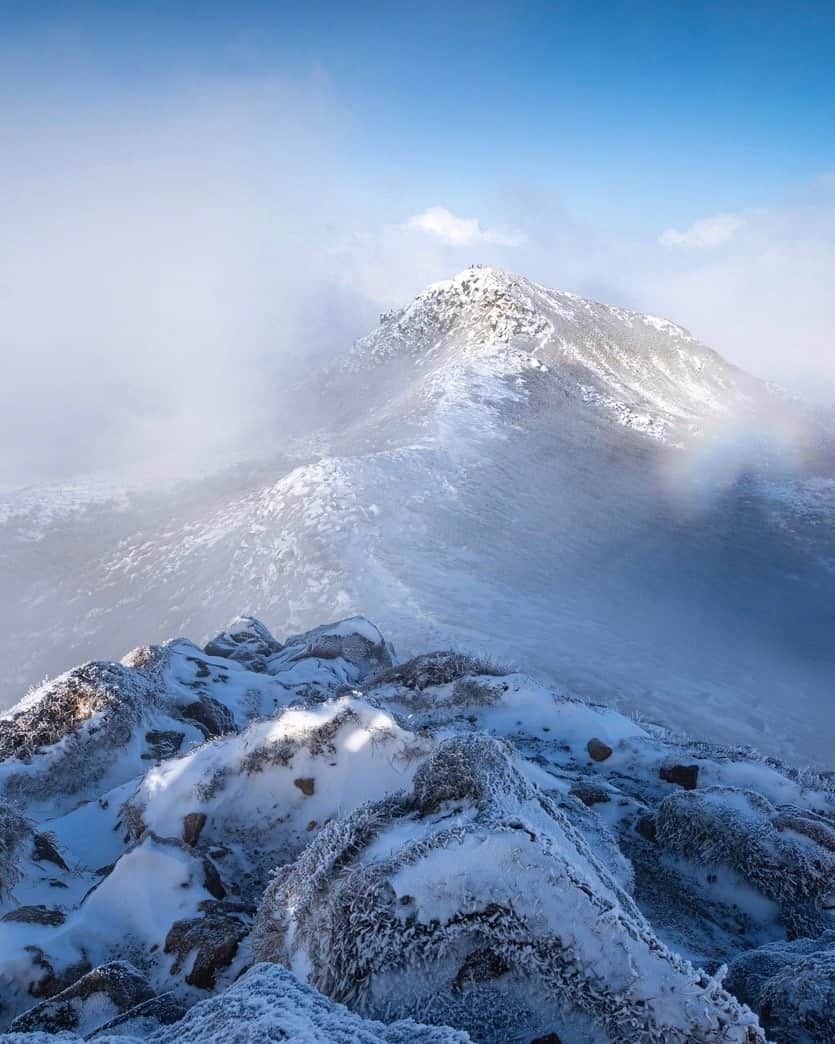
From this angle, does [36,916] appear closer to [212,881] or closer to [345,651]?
[212,881]

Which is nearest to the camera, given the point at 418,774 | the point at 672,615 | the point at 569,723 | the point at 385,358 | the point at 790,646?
the point at 418,774

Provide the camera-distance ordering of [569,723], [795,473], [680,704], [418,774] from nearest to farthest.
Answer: [418,774], [569,723], [680,704], [795,473]

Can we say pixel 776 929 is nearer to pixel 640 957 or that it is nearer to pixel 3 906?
pixel 640 957

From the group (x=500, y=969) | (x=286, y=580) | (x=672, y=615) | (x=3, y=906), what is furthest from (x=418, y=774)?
(x=672, y=615)

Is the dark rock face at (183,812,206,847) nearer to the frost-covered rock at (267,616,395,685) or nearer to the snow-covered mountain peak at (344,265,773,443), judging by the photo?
the frost-covered rock at (267,616,395,685)

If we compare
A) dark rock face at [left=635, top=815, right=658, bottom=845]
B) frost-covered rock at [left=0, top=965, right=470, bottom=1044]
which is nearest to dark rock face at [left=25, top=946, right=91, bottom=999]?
frost-covered rock at [left=0, top=965, right=470, bottom=1044]
